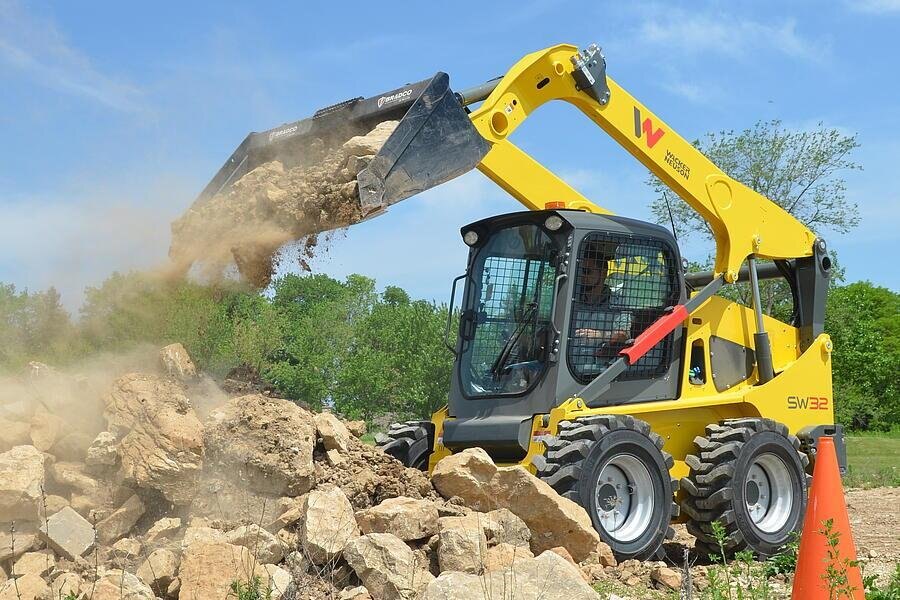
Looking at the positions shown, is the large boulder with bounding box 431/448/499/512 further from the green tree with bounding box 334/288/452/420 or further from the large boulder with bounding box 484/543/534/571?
the green tree with bounding box 334/288/452/420

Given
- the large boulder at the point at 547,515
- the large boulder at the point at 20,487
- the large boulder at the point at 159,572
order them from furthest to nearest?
the large boulder at the point at 547,515 → the large boulder at the point at 20,487 → the large boulder at the point at 159,572

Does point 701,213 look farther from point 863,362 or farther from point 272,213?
point 863,362

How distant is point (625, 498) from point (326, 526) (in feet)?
8.68

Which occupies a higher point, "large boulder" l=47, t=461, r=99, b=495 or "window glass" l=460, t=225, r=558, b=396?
"window glass" l=460, t=225, r=558, b=396

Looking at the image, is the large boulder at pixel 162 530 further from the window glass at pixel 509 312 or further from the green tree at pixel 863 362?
the green tree at pixel 863 362

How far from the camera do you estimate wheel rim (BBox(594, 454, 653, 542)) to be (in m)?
7.23

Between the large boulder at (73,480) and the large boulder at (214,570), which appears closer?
the large boulder at (214,570)

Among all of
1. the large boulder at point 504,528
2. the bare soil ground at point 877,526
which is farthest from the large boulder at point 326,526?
the bare soil ground at point 877,526

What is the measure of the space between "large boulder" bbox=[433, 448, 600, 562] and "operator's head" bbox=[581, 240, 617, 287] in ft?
6.47

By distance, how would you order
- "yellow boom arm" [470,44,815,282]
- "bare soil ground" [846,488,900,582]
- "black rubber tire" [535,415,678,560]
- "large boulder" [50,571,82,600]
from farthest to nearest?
"yellow boom arm" [470,44,815,282]
"bare soil ground" [846,488,900,582]
"black rubber tire" [535,415,678,560]
"large boulder" [50,571,82,600]

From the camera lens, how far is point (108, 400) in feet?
23.2

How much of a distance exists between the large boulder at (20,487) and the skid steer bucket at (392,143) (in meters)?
2.63

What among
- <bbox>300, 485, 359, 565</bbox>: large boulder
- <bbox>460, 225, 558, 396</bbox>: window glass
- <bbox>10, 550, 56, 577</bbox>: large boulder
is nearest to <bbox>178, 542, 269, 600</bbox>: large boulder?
<bbox>300, 485, 359, 565</bbox>: large boulder

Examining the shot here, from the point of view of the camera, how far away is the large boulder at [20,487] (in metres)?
6.05
